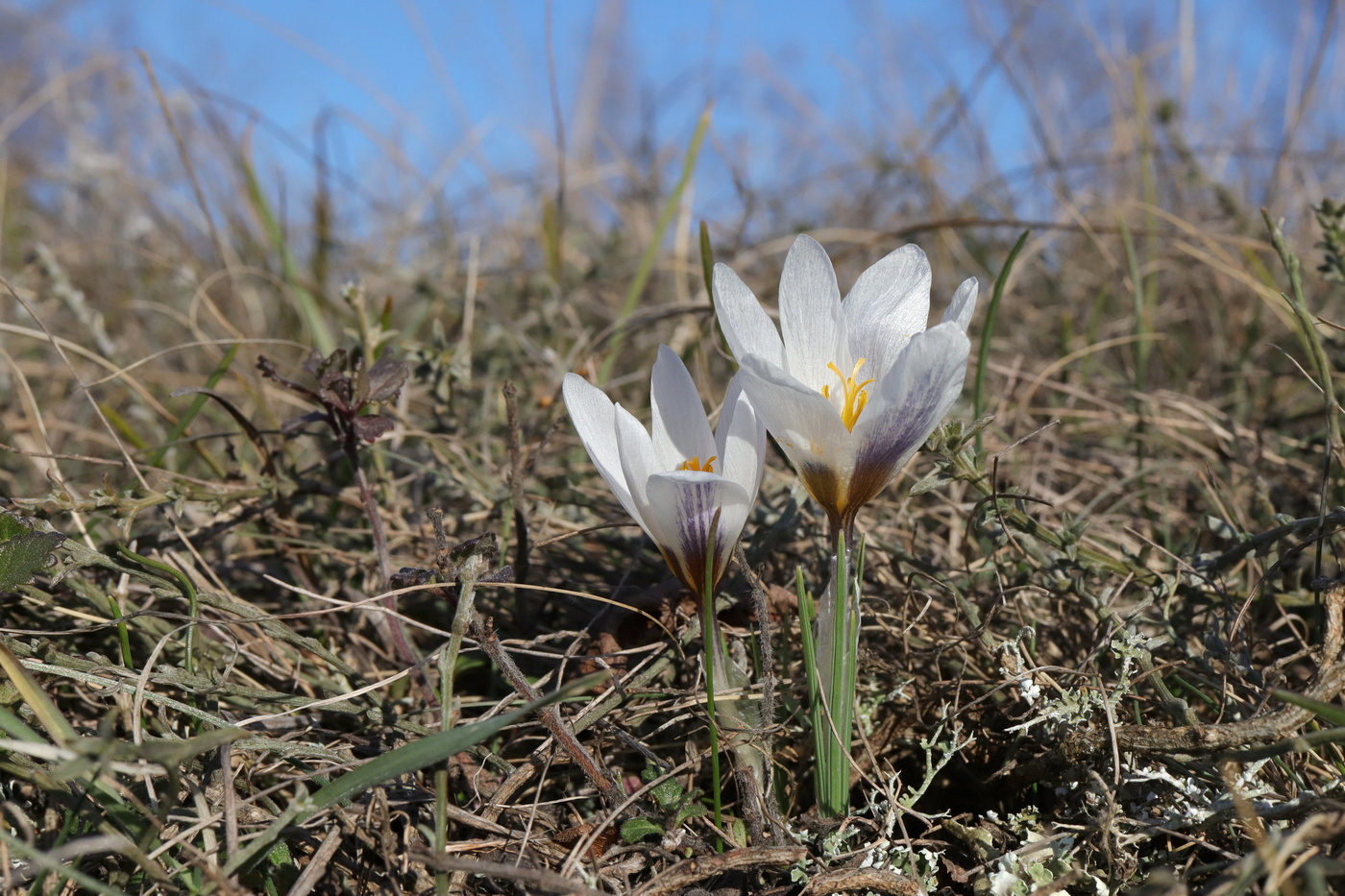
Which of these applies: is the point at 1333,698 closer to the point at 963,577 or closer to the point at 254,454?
the point at 963,577

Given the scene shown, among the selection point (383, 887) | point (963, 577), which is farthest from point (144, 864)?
point (963, 577)

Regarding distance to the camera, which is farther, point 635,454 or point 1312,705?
point 635,454

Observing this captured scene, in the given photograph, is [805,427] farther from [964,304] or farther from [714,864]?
[714,864]

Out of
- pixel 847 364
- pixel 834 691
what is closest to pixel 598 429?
pixel 847 364

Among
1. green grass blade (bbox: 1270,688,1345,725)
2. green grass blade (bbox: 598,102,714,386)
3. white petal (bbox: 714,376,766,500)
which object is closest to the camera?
green grass blade (bbox: 1270,688,1345,725)

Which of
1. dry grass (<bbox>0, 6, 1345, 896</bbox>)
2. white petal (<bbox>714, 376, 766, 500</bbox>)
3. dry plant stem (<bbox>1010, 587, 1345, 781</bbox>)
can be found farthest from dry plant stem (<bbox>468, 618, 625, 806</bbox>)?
dry plant stem (<bbox>1010, 587, 1345, 781</bbox>)

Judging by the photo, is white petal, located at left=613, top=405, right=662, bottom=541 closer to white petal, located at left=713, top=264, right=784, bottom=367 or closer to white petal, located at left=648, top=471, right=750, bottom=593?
white petal, located at left=648, top=471, right=750, bottom=593

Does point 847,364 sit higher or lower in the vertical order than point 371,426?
higher
